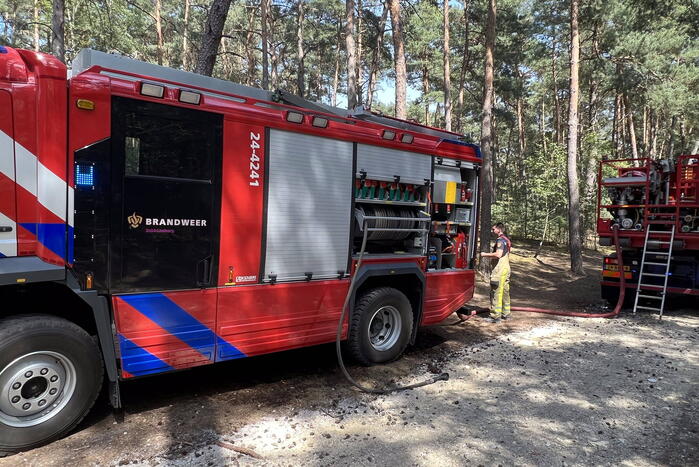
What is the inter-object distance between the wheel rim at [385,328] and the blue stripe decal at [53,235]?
3.40m

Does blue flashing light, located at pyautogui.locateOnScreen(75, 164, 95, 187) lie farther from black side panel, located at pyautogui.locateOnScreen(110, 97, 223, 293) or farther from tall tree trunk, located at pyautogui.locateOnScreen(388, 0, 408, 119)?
tall tree trunk, located at pyautogui.locateOnScreen(388, 0, 408, 119)

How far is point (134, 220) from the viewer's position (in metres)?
3.58

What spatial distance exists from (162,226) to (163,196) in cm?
24

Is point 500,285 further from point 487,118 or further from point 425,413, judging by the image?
point 487,118

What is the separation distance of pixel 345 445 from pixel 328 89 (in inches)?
1417

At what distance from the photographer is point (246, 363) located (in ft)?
17.8

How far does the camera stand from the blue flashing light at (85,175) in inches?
132

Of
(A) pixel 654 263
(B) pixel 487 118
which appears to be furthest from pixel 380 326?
(B) pixel 487 118

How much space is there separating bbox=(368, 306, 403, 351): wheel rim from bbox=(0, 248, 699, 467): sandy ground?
11.9 inches

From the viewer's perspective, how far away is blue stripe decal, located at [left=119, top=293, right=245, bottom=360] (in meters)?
3.64

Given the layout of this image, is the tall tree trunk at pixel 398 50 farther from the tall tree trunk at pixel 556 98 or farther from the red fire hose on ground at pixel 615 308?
the tall tree trunk at pixel 556 98

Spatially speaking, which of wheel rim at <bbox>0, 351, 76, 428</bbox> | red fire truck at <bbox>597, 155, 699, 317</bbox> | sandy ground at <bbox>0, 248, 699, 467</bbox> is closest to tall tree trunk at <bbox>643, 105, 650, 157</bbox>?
red fire truck at <bbox>597, 155, 699, 317</bbox>

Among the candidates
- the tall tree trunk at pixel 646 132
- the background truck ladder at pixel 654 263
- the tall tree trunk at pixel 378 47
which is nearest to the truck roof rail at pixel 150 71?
the background truck ladder at pixel 654 263

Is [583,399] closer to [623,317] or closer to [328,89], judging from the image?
[623,317]
